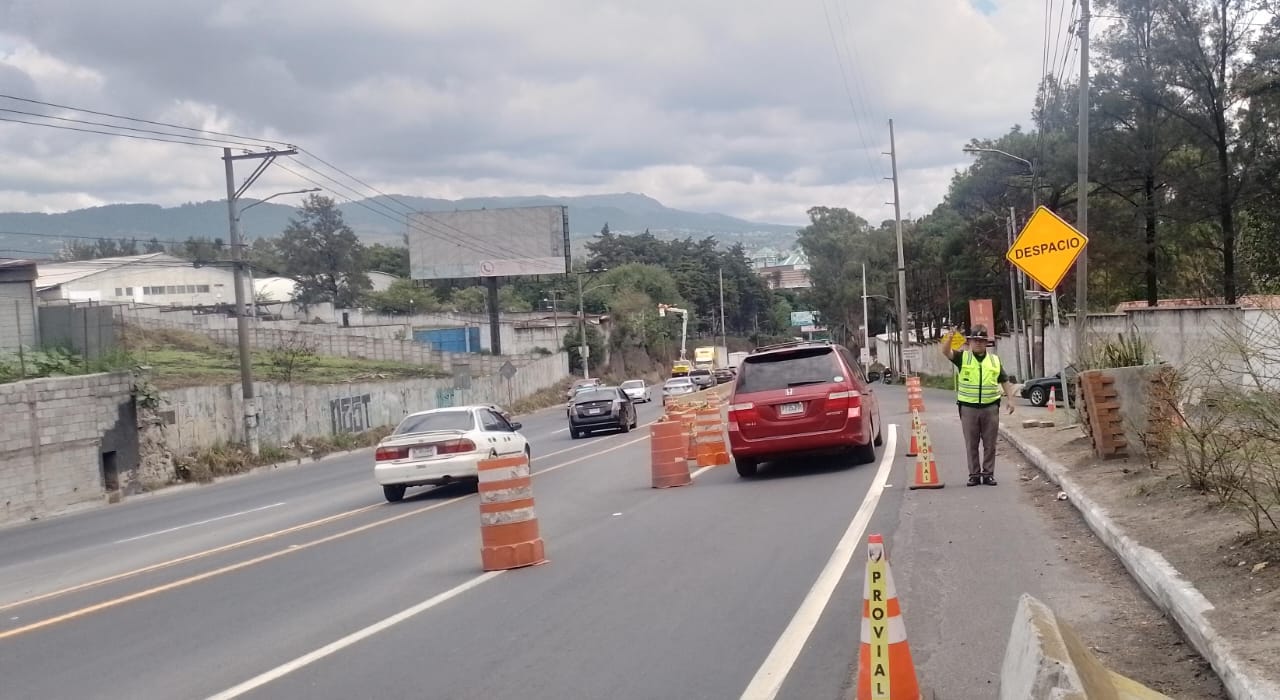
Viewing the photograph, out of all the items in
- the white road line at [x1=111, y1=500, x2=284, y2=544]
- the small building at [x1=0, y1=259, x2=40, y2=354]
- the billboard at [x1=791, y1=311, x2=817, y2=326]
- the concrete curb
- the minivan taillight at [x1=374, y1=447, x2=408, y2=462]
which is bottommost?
the white road line at [x1=111, y1=500, x2=284, y2=544]

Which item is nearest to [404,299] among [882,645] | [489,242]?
[489,242]

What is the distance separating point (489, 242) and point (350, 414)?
3299 cm

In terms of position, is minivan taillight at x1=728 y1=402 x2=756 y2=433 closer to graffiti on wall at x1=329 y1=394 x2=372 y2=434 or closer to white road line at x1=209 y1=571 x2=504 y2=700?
white road line at x1=209 y1=571 x2=504 y2=700

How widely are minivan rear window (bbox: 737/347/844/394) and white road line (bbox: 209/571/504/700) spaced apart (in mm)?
7145

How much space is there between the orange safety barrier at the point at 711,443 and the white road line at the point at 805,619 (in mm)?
7420

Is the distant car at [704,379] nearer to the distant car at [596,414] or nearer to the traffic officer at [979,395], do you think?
the distant car at [596,414]

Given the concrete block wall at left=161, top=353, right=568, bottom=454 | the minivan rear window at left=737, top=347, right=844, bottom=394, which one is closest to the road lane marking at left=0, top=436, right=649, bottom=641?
the minivan rear window at left=737, top=347, right=844, bottom=394

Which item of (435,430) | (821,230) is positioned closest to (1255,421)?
(435,430)

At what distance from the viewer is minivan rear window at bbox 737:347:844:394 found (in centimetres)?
1669

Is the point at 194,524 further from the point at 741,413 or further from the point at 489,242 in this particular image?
the point at 489,242

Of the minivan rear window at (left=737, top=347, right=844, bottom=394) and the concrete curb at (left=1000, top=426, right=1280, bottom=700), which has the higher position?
the minivan rear window at (left=737, top=347, right=844, bottom=394)

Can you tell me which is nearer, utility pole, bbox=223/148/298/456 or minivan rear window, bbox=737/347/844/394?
minivan rear window, bbox=737/347/844/394

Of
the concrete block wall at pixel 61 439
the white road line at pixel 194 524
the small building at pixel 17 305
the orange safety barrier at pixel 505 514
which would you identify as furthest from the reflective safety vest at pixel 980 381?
the small building at pixel 17 305

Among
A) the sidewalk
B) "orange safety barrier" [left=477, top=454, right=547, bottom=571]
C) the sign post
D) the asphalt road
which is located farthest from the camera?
the sign post
